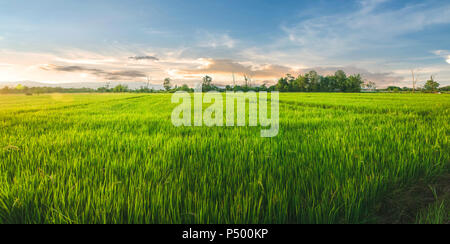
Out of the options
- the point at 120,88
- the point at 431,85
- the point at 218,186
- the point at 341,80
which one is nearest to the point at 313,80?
the point at 341,80

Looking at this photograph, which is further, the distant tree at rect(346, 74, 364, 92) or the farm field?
the distant tree at rect(346, 74, 364, 92)

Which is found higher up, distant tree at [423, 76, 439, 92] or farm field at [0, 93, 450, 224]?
distant tree at [423, 76, 439, 92]

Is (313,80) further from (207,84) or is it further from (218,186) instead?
(218,186)

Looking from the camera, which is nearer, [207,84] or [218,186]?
[218,186]

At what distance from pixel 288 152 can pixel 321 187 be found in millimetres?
865

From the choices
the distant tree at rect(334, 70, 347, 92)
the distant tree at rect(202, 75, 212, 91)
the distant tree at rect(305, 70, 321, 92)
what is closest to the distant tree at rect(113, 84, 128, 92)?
the distant tree at rect(202, 75, 212, 91)

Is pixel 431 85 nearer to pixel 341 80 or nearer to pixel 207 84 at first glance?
pixel 341 80

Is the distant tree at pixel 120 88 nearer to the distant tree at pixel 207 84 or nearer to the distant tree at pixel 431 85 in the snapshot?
the distant tree at pixel 207 84

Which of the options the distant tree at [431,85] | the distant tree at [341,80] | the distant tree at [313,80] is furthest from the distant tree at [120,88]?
the distant tree at [431,85]

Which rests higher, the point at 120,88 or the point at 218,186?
the point at 120,88

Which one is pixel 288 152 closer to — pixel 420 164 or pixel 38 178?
pixel 420 164

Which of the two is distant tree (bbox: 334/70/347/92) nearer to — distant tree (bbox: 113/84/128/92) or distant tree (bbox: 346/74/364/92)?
distant tree (bbox: 346/74/364/92)

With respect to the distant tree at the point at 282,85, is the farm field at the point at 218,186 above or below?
below
